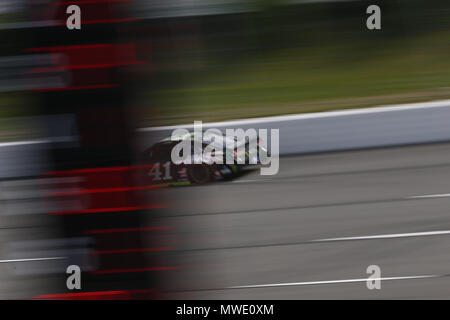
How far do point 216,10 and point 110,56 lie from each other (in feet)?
44.9

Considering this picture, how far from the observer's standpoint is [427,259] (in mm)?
4422

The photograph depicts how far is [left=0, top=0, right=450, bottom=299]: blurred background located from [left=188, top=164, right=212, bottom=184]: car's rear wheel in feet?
0.62

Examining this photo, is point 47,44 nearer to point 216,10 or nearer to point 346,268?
point 346,268

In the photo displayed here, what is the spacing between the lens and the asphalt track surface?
3.83 meters

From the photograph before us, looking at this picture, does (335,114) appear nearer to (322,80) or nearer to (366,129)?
(366,129)

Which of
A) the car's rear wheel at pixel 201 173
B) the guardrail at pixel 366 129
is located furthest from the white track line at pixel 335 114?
the car's rear wheel at pixel 201 173

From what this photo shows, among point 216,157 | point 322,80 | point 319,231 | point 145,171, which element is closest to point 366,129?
point 216,157

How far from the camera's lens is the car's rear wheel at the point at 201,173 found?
760 cm

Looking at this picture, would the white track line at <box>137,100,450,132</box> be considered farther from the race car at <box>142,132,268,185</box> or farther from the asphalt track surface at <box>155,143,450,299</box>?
the race car at <box>142,132,268,185</box>

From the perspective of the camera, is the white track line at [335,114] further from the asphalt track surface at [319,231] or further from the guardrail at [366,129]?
the asphalt track surface at [319,231]

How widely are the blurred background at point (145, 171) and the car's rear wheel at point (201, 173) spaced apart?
19 centimetres

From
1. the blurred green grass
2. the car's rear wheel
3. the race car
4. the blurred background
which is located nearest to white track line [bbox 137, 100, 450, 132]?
the blurred background

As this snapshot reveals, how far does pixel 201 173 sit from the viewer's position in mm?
7621

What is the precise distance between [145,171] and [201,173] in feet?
19.8
